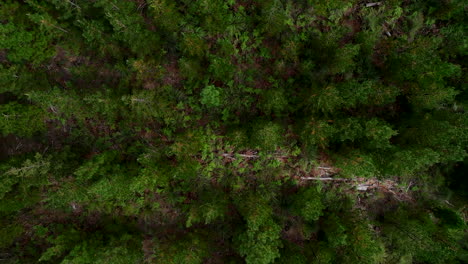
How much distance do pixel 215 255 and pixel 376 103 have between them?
1157 centimetres

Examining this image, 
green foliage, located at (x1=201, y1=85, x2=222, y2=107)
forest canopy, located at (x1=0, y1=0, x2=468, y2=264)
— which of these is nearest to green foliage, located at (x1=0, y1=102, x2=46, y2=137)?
forest canopy, located at (x1=0, y1=0, x2=468, y2=264)

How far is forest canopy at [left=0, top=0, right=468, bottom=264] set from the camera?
12750 millimetres

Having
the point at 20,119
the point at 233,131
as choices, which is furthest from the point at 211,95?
the point at 20,119

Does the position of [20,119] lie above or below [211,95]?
below

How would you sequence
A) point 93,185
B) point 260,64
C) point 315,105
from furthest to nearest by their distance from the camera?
1. point 260,64
2. point 315,105
3. point 93,185

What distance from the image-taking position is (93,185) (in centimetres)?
1187

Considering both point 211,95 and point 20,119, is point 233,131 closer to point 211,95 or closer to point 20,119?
point 211,95

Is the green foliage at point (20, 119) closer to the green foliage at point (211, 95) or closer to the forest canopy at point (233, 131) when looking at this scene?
the forest canopy at point (233, 131)

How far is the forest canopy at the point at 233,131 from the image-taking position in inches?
502

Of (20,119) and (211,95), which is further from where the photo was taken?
(211,95)

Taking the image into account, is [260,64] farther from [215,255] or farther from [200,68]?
[215,255]

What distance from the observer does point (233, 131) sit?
13914 millimetres

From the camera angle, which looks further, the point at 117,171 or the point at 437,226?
the point at 437,226

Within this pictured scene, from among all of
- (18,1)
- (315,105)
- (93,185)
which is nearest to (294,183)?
(315,105)
